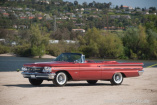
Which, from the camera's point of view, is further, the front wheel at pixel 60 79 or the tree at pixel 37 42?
the tree at pixel 37 42

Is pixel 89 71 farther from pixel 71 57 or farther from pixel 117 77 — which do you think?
pixel 117 77

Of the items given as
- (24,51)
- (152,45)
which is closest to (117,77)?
(152,45)

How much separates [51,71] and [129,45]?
2721 inches

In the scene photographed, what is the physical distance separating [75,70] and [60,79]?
773 millimetres

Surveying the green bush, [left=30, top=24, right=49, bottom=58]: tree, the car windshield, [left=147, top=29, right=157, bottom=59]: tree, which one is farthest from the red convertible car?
the green bush

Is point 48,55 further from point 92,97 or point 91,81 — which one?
point 92,97

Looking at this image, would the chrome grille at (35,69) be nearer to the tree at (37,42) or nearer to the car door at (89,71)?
the car door at (89,71)

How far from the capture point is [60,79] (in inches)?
618

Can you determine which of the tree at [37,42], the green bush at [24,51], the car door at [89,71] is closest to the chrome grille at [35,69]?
the car door at [89,71]

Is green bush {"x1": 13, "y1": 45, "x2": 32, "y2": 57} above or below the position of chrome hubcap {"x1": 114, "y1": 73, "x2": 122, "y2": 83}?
above

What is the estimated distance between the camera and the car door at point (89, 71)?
16094 mm

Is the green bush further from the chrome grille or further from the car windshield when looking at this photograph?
the chrome grille

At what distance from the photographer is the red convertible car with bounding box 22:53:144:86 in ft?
50.4

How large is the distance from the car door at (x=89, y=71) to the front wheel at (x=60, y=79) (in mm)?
799
